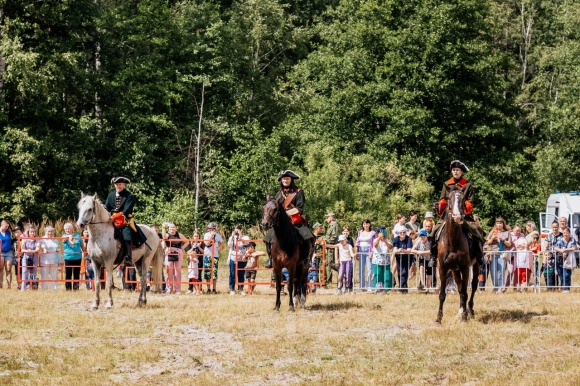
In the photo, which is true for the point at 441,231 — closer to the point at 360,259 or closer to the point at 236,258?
the point at 360,259

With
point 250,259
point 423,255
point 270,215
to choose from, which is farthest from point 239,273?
point 270,215

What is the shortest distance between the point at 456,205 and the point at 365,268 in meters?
10.7

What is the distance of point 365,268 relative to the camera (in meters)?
29.6

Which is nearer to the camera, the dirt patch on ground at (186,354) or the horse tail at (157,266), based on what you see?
the dirt patch on ground at (186,354)

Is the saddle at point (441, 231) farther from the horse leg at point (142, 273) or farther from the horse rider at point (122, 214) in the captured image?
the horse leg at point (142, 273)

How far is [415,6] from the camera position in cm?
5547

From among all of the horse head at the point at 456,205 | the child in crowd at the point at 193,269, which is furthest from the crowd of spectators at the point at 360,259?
the horse head at the point at 456,205

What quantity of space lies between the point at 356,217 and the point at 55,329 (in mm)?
29226

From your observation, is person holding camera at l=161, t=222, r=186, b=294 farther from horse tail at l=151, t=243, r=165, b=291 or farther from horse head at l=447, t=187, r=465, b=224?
horse head at l=447, t=187, r=465, b=224

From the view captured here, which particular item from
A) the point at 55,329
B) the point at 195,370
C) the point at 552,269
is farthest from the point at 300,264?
the point at 552,269

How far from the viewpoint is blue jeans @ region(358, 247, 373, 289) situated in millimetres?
28703

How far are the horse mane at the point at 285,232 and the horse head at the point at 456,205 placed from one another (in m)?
3.94

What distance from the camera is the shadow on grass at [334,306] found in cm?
2227

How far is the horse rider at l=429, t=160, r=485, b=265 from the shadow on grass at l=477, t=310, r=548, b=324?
116cm
